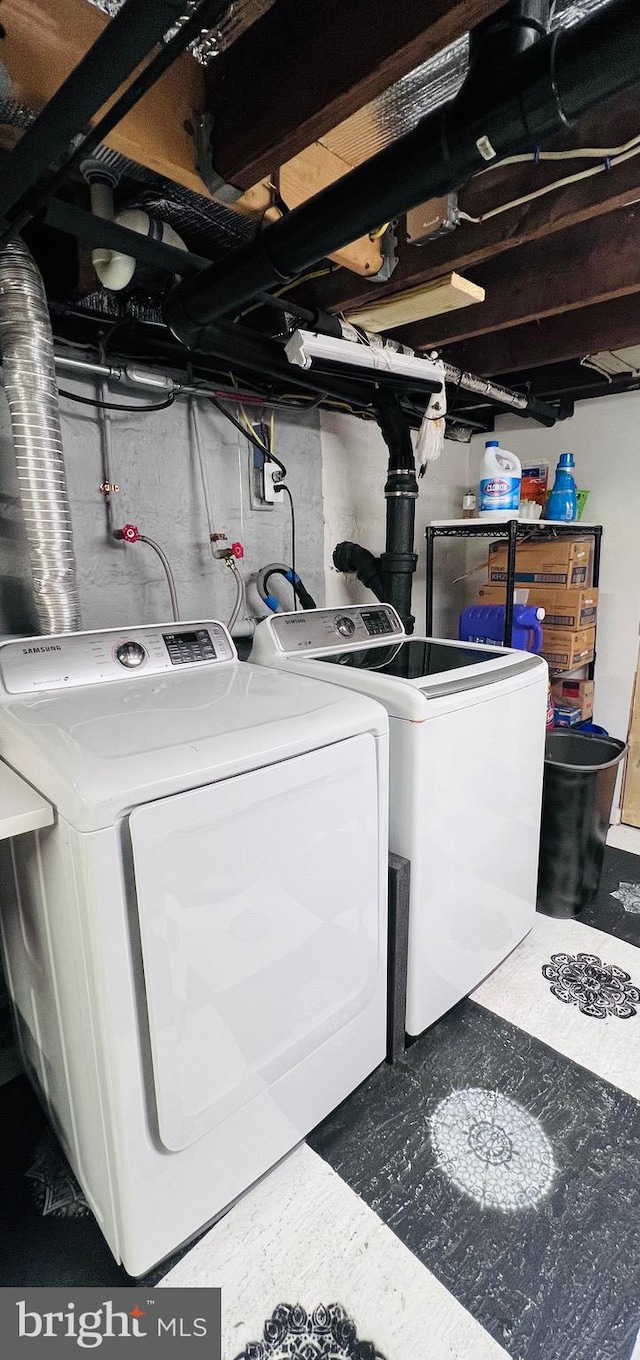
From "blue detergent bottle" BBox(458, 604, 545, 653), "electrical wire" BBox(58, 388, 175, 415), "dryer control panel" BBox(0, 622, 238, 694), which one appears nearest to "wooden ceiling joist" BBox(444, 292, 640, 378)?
"blue detergent bottle" BBox(458, 604, 545, 653)

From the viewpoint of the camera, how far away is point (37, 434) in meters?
1.45

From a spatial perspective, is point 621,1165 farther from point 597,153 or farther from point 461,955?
point 597,153

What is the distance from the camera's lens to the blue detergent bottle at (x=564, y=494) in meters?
2.78

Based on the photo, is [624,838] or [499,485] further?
[624,838]

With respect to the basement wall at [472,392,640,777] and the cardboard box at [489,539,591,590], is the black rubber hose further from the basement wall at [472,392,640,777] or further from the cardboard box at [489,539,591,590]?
the basement wall at [472,392,640,777]

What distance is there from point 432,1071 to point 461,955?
0.99ft

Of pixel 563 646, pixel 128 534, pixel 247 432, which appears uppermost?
pixel 247 432

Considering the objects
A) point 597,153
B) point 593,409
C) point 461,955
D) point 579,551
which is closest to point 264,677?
point 461,955

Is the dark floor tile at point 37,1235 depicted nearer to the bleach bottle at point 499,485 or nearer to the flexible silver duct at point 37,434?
the flexible silver duct at point 37,434

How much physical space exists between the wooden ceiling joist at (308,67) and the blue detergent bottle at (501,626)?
195 centimetres

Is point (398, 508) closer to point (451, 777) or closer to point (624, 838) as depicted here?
point (451, 777)

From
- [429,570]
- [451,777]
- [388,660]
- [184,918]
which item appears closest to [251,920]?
[184,918]

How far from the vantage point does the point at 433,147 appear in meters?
0.93

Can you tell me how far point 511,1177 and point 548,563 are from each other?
88.4 inches
